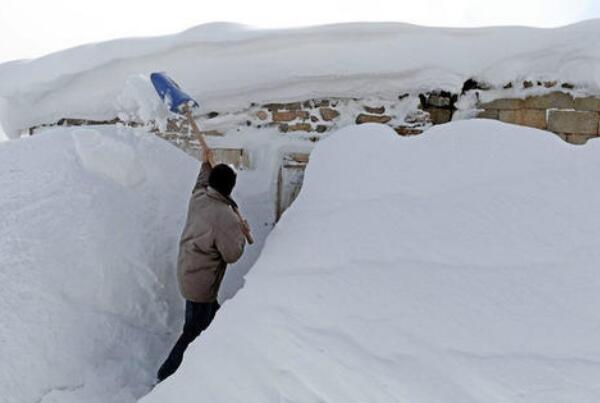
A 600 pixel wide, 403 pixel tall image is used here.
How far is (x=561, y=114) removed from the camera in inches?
140

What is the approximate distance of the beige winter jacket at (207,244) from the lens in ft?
9.86

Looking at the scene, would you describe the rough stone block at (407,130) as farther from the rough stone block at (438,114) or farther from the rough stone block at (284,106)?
the rough stone block at (284,106)

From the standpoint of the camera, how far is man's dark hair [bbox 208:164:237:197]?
3096 mm

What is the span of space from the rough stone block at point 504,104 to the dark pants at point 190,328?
82.3 inches

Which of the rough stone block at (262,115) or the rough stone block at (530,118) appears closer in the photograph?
the rough stone block at (530,118)

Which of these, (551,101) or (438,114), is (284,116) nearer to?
(438,114)

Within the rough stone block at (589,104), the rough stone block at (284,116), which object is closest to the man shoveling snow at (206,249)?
the rough stone block at (284,116)

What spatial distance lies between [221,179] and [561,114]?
212 centimetres

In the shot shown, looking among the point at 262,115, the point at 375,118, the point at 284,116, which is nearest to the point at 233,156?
the point at 262,115

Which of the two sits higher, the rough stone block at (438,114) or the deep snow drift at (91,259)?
the rough stone block at (438,114)

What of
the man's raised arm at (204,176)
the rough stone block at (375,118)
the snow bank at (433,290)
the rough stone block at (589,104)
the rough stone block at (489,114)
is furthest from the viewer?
the rough stone block at (375,118)

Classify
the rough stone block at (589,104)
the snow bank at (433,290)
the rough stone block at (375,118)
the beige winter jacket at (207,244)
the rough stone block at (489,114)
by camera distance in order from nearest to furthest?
the snow bank at (433,290), the beige winter jacket at (207,244), the rough stone block at (589,104), the rough stone block at (489,114), the rough stone block at (375,118)

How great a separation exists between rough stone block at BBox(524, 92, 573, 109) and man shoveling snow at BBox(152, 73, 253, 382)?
6.27 ft

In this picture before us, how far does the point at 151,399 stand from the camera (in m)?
2.34
